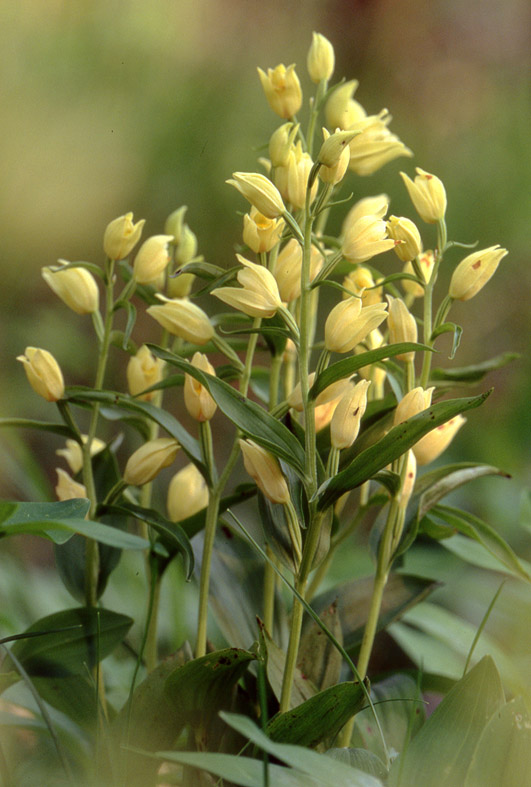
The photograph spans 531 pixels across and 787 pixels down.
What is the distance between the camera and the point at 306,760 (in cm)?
19

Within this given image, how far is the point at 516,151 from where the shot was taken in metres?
0.89

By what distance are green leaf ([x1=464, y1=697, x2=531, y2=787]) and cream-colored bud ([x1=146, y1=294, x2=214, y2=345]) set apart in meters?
0.18

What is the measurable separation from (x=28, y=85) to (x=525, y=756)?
0.74m

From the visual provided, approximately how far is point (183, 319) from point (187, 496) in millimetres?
106

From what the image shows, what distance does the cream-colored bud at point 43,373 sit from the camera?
315 mm

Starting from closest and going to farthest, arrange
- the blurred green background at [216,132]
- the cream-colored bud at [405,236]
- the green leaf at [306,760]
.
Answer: the green leaf at [306,760]
the cream-colored bud at [405,236]
the blurred green background at [216,132]

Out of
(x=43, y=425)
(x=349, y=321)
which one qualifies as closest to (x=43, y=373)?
(x=43, y=425)

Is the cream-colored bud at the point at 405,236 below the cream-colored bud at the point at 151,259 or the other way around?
the other way around

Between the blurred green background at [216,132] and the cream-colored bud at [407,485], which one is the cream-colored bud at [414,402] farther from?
the blurred green background at [216,132]

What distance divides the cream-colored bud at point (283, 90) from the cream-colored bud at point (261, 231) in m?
0.07

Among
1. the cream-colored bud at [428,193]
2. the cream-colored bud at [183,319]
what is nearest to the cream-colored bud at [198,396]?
the cream-colored bud at [183,319]

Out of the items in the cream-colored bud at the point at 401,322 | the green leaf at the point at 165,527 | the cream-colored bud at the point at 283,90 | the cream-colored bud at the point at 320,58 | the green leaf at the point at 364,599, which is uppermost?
the cream-colored bud at the point at 320,58

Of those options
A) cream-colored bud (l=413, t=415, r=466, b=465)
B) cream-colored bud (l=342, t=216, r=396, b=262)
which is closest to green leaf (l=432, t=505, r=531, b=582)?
cream-colored bud (l=413, t=415, r=466, b=465)

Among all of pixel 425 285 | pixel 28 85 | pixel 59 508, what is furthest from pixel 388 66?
pixel 59 508
